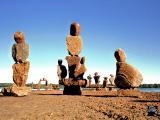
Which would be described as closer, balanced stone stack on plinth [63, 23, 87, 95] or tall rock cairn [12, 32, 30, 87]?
tall rock cairn [12, 32, 30, 87]

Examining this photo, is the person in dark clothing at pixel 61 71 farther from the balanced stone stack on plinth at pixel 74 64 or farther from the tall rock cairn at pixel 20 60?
the tall rock cairn at pixel 20 60

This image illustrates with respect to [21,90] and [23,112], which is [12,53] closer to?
[21,90]

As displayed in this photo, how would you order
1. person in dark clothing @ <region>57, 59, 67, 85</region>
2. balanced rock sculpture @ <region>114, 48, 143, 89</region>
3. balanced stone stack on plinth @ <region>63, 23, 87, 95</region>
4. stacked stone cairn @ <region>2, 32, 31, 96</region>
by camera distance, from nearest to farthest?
balanced rock sculpture @ <region>114, 48, 143, 89</region>, stacked stone cairn @ <region>2, 32, 31, 96</region>, balanced stone stack on plinth @ <region>63, 23, 87, 95</region>, person in dark clothing @ <region>57, 59, 67, 85</region>

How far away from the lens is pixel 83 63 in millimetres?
21672

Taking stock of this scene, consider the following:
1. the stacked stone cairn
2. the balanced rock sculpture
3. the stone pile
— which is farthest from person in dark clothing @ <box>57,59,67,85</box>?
the balanced rock sculpture

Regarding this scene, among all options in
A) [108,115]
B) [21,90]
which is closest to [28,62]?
[21,90]

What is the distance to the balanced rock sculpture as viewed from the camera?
59.3 ft

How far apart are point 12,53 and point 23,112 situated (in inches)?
395

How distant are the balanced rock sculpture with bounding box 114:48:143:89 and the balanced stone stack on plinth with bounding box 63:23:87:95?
3.63 m

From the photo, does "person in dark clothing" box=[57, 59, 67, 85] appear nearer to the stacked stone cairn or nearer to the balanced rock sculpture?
the stacked stone cairn

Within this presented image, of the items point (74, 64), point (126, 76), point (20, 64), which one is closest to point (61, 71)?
point (74, 64)

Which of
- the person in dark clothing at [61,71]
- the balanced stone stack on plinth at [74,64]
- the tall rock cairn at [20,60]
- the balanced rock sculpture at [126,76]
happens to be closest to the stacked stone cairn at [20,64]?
the tall rock cairn at [20,60]

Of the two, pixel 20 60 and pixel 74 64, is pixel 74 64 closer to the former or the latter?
pixel 74 64

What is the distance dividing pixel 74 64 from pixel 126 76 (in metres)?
4.78
